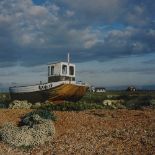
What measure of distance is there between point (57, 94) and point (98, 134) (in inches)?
906

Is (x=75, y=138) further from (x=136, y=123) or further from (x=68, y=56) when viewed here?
(x=68, y=56)

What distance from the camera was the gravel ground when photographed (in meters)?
16.4

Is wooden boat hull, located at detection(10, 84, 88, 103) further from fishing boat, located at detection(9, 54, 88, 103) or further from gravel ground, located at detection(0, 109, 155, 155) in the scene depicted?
gravel ground, located at detection(0, 109, 155, 155)

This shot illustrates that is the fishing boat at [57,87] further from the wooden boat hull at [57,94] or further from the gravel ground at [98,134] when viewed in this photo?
the gravel ground at [98,134]

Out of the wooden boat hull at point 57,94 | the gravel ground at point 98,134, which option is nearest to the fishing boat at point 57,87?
the wooden boat hull at point 57,94

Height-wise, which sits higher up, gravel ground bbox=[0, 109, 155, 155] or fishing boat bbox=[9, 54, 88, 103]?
fishing boat bbox=[9, 54, 88, 103]

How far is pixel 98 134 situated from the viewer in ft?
61.9

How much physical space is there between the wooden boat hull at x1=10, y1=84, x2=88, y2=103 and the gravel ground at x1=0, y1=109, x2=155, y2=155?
1714 centimetres

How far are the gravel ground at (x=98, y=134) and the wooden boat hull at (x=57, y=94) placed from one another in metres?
17.1

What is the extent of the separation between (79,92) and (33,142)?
25.3 m

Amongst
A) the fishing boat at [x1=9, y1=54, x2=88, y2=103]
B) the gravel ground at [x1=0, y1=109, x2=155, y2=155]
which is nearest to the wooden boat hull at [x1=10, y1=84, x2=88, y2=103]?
the fishing boat at [x1=9, y1=54, x2=88, y2=103]

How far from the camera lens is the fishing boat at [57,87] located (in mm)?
41269

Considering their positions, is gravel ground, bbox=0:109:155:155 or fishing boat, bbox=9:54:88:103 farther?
fishing boat, bbox=9:54:88:103

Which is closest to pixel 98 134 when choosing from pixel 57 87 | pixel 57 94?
pixel 57 87
